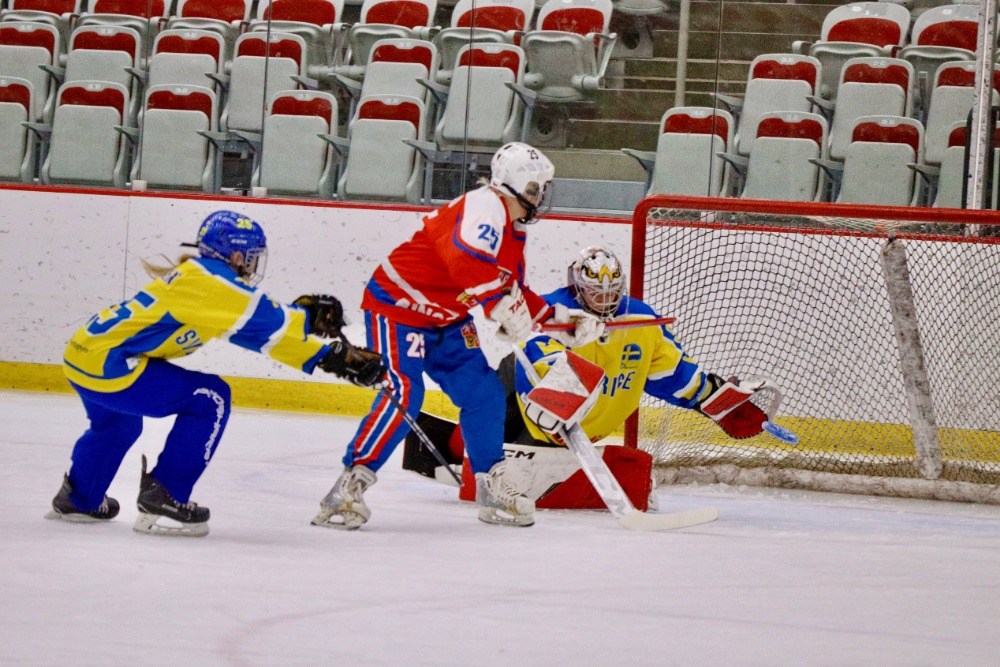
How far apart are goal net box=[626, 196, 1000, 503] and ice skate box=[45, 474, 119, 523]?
Answer: 6.18ft

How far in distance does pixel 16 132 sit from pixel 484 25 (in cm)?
258

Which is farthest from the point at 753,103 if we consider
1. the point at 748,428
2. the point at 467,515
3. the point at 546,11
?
the point at 467,515

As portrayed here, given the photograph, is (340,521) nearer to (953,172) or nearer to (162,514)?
(162,514)

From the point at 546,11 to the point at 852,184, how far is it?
184 cm

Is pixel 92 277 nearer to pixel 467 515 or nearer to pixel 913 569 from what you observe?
pixel 467 515

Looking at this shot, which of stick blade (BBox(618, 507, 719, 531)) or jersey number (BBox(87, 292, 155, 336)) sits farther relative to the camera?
→ stick blade (BBox(618, 507, 719, 531))

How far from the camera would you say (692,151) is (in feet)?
20.3

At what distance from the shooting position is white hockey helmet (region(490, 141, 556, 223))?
11.8ft

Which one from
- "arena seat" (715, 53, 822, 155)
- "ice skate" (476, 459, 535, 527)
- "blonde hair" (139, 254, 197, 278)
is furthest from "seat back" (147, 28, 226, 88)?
"ice skate" (476, 459, 535, 527)

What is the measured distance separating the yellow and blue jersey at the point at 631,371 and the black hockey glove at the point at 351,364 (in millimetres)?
928

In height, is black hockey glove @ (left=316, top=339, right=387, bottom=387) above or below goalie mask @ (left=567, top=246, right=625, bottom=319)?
below

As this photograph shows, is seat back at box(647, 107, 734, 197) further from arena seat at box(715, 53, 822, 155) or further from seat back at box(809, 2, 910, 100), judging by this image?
seat back at box(809, 2, 910, 100)

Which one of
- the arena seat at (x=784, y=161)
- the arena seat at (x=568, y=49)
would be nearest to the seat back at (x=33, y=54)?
the arena seat at (x=568, y=49)

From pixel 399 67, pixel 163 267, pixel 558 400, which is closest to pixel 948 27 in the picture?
pixel 399 67
